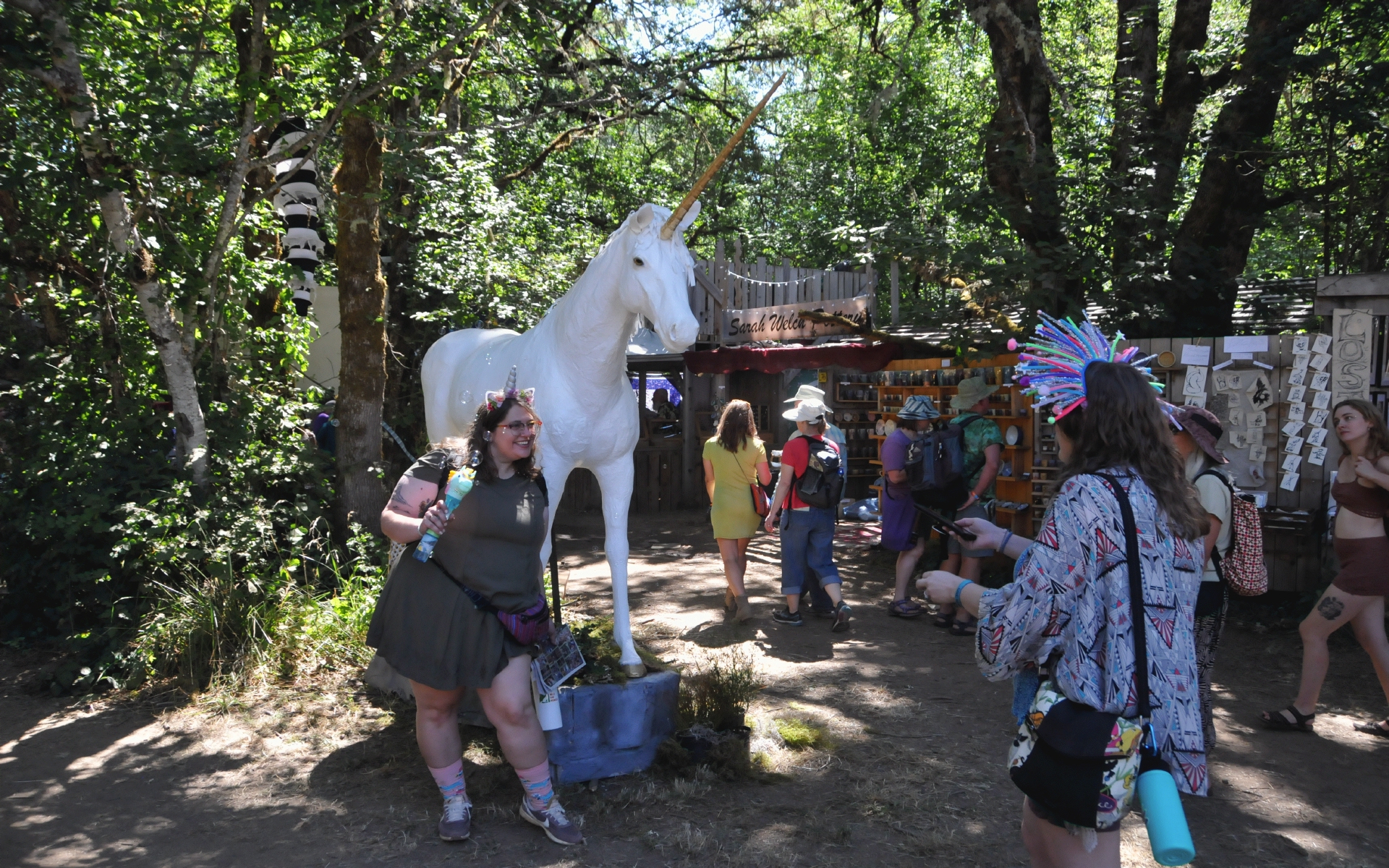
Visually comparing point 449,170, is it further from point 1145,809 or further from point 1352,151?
point 1352,151

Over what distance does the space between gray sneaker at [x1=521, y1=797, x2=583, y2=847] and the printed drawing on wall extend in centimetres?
626

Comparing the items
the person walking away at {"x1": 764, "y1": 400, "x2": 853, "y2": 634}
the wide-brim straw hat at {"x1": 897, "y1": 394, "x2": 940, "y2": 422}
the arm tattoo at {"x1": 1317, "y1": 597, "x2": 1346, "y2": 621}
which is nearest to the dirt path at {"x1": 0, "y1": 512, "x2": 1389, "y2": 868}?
the arm tattoo at {"x1": 1317, "y1": 597, "x2": 1346, "y2": 621}

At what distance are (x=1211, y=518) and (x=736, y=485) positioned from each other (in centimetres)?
359

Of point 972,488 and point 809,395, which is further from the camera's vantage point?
point 972,488

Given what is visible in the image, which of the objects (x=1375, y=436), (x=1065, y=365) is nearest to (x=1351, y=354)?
(x=1375, y=436)

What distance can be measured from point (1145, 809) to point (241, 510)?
556cm

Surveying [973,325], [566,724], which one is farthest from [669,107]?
[566,724]

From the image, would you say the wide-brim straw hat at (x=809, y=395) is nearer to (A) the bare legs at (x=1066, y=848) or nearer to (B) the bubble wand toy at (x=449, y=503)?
(B) the bubble wand toy at (x=449, y=503)

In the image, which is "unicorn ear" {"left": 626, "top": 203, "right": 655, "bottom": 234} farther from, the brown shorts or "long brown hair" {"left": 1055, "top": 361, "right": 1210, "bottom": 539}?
the brown shorts

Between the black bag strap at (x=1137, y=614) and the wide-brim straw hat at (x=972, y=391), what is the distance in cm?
705

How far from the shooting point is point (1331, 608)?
4512mm

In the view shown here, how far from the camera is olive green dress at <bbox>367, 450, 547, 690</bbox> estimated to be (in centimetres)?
332

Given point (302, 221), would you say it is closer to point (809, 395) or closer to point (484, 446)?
point (809, 395)

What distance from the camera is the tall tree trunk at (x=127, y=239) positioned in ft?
16.2
